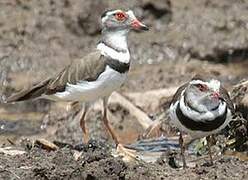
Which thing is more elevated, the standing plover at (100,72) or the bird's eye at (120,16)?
the bird's eye at (120,16)

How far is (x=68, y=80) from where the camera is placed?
1098 cm

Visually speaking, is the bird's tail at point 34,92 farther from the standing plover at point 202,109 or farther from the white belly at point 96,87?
the standing plover at point 202,109

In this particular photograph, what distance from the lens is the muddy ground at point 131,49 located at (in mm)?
13859

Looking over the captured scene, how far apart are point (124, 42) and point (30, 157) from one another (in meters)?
2.08

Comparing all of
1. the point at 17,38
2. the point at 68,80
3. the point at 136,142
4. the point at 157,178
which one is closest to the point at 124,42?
the point at 68,80

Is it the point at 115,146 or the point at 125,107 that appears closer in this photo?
the point at 115,146

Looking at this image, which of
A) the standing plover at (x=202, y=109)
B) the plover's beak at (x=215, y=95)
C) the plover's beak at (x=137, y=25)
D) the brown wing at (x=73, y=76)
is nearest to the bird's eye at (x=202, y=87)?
the standing plover at (x=202, y=109)

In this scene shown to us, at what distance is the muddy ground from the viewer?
546 inches

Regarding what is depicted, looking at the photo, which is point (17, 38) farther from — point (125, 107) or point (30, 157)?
point (30, 157)

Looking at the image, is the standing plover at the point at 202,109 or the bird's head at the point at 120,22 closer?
the standing plover at the point at 202,109

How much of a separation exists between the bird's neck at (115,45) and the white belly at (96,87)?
0.64 ft

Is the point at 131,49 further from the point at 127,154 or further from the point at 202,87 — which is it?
the point at 202,87

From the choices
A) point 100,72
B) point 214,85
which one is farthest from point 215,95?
point 100,72

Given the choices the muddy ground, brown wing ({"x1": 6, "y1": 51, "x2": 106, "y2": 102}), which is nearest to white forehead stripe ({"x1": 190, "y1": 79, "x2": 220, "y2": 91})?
brown wing ({"x1": 6, "y1": 51, "x2": 106, "y2": 102})
